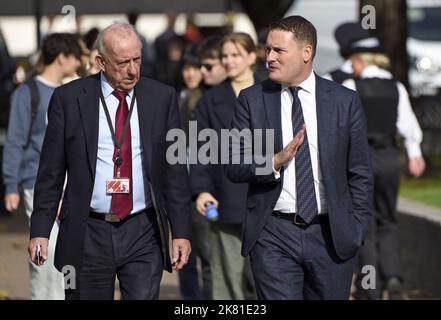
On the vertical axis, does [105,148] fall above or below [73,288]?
above

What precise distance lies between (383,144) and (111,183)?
431 centimetres

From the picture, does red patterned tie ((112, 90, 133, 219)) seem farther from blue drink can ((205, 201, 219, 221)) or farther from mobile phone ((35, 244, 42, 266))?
Answer: blue drink can ((205, 201, 219, 221))

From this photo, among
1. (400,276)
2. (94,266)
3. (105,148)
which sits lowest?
(400,276)

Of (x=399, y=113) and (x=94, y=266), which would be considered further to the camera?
(x=399, y=113)

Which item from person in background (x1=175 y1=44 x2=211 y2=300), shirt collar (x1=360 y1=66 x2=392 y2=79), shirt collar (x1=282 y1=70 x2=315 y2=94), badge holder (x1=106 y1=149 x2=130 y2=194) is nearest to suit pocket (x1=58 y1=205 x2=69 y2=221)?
badge holder (x1=106 y1=149 x2=130 y2=194)

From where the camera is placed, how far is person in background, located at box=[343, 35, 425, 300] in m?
11.0

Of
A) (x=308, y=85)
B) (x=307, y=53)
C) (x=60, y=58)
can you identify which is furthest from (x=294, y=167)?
(x=60, y=58)

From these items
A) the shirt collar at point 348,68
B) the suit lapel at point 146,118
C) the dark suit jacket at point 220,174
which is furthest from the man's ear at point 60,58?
the shirt collar at point 348,68

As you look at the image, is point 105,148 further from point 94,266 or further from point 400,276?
point 400,276

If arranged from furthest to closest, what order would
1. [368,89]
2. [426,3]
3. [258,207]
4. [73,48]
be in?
[426,3]
[368,89]
[73,48]
[258,207]

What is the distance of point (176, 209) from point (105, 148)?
0.48 meters

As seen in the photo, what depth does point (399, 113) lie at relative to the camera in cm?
1126

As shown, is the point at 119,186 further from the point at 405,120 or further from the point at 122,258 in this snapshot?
the point at 405,120
